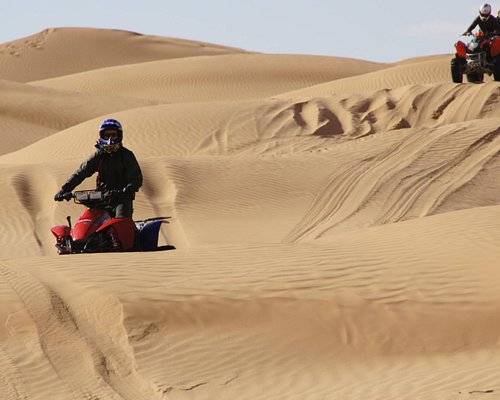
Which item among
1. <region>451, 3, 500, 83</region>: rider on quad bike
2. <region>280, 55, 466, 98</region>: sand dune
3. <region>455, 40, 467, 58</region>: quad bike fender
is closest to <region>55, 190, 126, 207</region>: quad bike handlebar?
<region>451, 3, 500, 83</region>: rider on quad bike

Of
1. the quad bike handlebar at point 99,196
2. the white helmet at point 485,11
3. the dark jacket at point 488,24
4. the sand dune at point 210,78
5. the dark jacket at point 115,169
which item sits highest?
the white helmet at point 485,11

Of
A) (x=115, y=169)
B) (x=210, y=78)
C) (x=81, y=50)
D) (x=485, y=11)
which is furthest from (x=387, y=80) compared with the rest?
(x=81, y=50)

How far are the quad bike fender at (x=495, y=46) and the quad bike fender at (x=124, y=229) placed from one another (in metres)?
13.5

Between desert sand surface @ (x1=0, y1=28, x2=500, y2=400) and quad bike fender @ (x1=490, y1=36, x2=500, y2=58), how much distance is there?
79 centimetres

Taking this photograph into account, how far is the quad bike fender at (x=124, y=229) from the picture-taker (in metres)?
9.54

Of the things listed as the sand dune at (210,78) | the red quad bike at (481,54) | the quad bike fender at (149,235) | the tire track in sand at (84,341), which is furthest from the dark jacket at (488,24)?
the sand dune at (210,78)

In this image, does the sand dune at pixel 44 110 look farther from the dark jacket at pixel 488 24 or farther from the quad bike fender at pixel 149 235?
the quad bike fender at pixel 149 235

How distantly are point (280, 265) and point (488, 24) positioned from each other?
1324 cm

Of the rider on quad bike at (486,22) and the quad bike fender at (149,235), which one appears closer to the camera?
the quad bike fender at (149,235)

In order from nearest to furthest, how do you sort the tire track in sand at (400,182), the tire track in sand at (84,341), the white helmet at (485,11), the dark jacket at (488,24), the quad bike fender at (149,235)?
the tire track in sand at (84,341)
the quad bike fender at (149,235)
the tire track in sand at (400,182)
the white helmet at (485,11)
the dark jacket at (488,24)

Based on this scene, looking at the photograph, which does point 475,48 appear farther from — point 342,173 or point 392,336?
point 392,336

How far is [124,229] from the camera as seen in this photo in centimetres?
967

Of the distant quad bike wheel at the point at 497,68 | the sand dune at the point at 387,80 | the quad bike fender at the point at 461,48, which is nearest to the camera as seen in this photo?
the distant quad bike wheel at the point at 497,68

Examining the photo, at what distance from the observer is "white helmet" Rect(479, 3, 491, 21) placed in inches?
812
